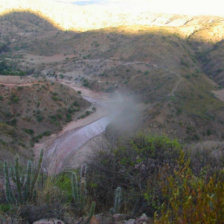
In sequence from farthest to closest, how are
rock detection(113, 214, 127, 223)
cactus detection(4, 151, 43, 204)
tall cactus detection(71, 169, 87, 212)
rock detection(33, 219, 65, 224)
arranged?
tall cactus detection(71, 169, 87, 212), cactus detection(4, 151, 43, 204), rock detection(113, 214, 127, 223), rock detection(33, 219, 65, 224)

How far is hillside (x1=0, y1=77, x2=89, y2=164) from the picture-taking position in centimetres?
1855

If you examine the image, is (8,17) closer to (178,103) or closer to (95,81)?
(95,81)

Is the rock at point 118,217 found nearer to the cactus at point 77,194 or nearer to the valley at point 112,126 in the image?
the valley at point 112,126

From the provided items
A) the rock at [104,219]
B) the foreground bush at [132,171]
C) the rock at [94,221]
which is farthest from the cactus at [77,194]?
the foreground bush at [132,171]

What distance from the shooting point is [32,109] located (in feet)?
74.2

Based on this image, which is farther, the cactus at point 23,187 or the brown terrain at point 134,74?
the brown terrain at point 134,74

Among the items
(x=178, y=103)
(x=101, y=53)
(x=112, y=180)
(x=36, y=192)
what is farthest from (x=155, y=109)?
(x=101, y=53)

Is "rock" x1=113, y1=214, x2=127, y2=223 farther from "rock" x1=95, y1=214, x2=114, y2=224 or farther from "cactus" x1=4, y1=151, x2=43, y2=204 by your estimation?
"cactus" x1=4, y1=151, x2=43, y2=204

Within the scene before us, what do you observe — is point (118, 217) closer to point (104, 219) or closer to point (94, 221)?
point (104, 219)

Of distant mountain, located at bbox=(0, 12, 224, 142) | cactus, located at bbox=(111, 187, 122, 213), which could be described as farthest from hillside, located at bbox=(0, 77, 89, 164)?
cactus, located at bbox=(111, 187, 122, 213)

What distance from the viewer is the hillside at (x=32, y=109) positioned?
730 inches

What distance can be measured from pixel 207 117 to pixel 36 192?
72.6 ft

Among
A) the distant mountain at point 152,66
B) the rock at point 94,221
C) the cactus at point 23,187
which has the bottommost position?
the rock at point 94,221

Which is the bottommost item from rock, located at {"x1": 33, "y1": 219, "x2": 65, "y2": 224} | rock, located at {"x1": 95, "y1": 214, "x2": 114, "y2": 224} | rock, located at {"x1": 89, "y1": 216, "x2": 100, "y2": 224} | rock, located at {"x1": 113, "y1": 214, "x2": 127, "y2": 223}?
rock, located at {"x1": 113, "y1": 214, "x2": 127, "y2": 223}
